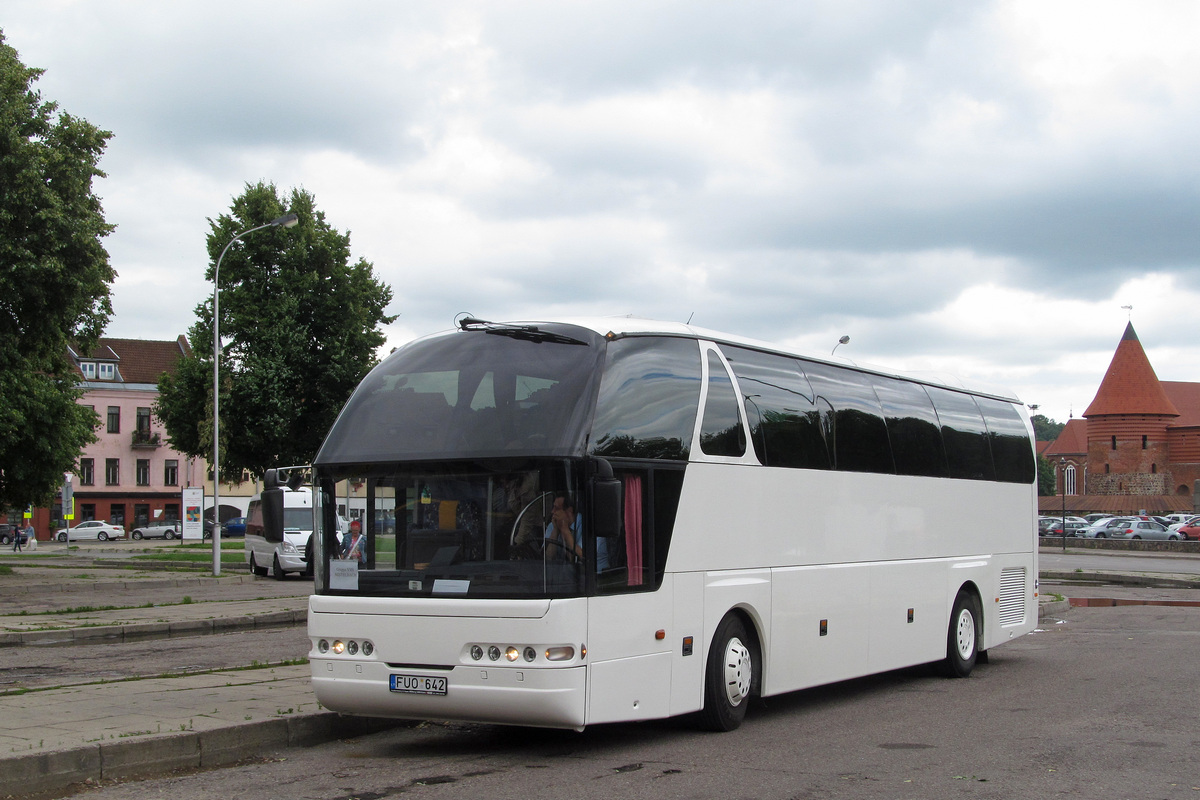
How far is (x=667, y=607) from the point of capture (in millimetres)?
8867

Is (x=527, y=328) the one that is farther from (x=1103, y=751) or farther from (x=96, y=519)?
(x=96, y=519)

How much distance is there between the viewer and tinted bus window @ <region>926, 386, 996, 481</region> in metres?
13.7

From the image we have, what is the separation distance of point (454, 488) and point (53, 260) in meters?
23.9

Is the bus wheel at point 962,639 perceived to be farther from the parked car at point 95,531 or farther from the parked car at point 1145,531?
the parked car at point 95,531

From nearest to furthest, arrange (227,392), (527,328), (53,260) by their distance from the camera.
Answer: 1. (527,328)
2. (53,260)
3. (227,392)

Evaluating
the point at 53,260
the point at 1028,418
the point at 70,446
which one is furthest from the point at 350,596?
the point at 70,446

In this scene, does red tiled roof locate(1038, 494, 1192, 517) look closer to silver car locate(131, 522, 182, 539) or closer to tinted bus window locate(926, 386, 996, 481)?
silver car locate(131, 522, 182, 539)

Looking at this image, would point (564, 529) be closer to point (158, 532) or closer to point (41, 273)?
point (41, 273)

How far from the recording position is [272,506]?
8.99 m

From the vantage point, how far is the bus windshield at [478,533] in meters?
8.14

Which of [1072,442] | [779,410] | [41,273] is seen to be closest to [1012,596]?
[779,410]

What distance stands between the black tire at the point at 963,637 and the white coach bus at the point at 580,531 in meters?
2.78

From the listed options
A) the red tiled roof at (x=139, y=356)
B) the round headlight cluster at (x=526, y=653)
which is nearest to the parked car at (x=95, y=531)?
the red tiled roof at (x=139, y=356)

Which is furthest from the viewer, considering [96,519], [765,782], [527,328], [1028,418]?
[96,519]
